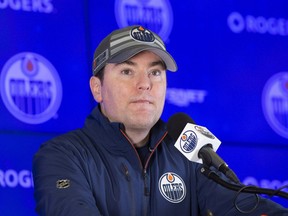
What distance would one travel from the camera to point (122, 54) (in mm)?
2357

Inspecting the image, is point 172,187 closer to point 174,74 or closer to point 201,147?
point 201,147

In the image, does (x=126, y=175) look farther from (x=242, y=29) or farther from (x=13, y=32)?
(x=242, y=29)

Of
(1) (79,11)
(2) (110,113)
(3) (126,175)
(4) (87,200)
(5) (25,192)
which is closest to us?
(4) (87,200)

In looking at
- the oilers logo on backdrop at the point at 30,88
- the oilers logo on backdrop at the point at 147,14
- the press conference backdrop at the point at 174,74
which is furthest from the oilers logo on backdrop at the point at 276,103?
the oilers logo on backdrop at the point at 30,88

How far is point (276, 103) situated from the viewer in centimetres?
353

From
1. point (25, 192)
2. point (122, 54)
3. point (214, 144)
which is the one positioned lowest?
point (25, 192)

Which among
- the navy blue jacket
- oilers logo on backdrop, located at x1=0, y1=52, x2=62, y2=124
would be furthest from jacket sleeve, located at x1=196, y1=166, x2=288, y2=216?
oilers logo on backdrop, located at x1=0, y1=52, x2=62, y2=124

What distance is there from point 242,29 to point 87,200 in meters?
1.73

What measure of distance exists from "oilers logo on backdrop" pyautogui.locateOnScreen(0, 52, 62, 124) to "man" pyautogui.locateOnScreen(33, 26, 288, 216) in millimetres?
488

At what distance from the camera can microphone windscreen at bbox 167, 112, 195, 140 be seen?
2.07 m

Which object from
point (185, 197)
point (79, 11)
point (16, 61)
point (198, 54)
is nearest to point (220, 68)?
point (198, 54)

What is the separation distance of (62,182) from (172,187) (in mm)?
413

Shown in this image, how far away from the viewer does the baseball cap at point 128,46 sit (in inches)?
92.6

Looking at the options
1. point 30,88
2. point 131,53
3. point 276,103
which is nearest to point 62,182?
point 131,53
